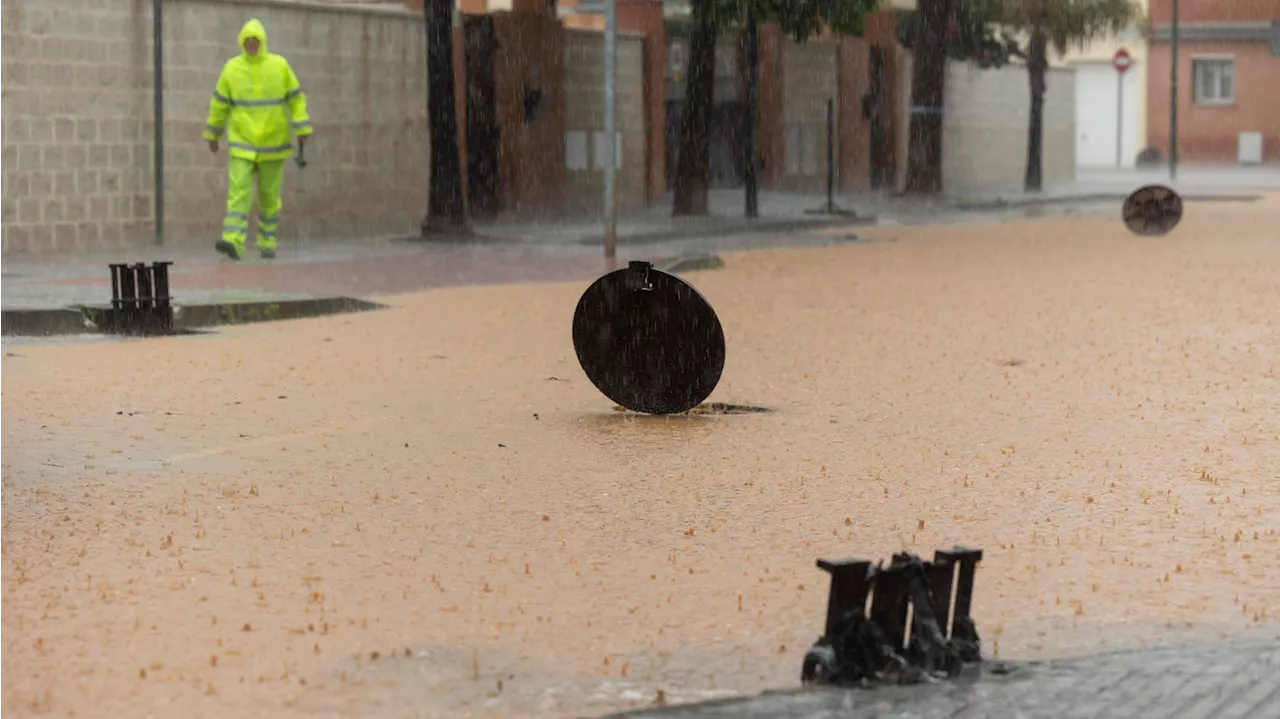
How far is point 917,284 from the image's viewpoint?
60.6ft

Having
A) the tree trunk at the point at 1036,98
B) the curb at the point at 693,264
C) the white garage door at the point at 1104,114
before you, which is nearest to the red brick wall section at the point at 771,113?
the tree trunk at the point at 1036,98

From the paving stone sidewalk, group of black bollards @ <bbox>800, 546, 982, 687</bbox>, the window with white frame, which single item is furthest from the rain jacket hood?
the window with white frame

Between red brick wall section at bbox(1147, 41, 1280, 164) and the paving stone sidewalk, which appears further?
red brick wall section at bbox(1147, 41, 1280, 164)

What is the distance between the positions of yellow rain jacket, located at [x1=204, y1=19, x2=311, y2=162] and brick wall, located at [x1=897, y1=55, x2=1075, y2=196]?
21.5m

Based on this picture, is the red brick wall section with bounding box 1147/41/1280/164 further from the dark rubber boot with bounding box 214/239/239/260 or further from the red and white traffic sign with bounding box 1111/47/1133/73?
the dark rubber boot with bounding box 214/239/239/260

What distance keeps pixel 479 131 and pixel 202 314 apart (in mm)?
13811

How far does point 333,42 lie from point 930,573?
20.7 m

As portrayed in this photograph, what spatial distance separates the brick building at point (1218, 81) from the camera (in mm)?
65375

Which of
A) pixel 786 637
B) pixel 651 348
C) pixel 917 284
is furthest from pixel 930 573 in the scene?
pixel 917 284

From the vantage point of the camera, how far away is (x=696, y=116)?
94.6ft

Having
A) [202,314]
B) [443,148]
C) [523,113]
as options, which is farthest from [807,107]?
[202,314]

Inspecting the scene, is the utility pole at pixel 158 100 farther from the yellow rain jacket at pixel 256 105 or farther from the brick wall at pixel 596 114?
the brick wall at pixel 596 114

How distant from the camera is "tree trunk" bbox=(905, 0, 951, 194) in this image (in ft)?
118

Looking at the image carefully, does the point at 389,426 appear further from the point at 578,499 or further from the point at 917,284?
the point at 917,284
